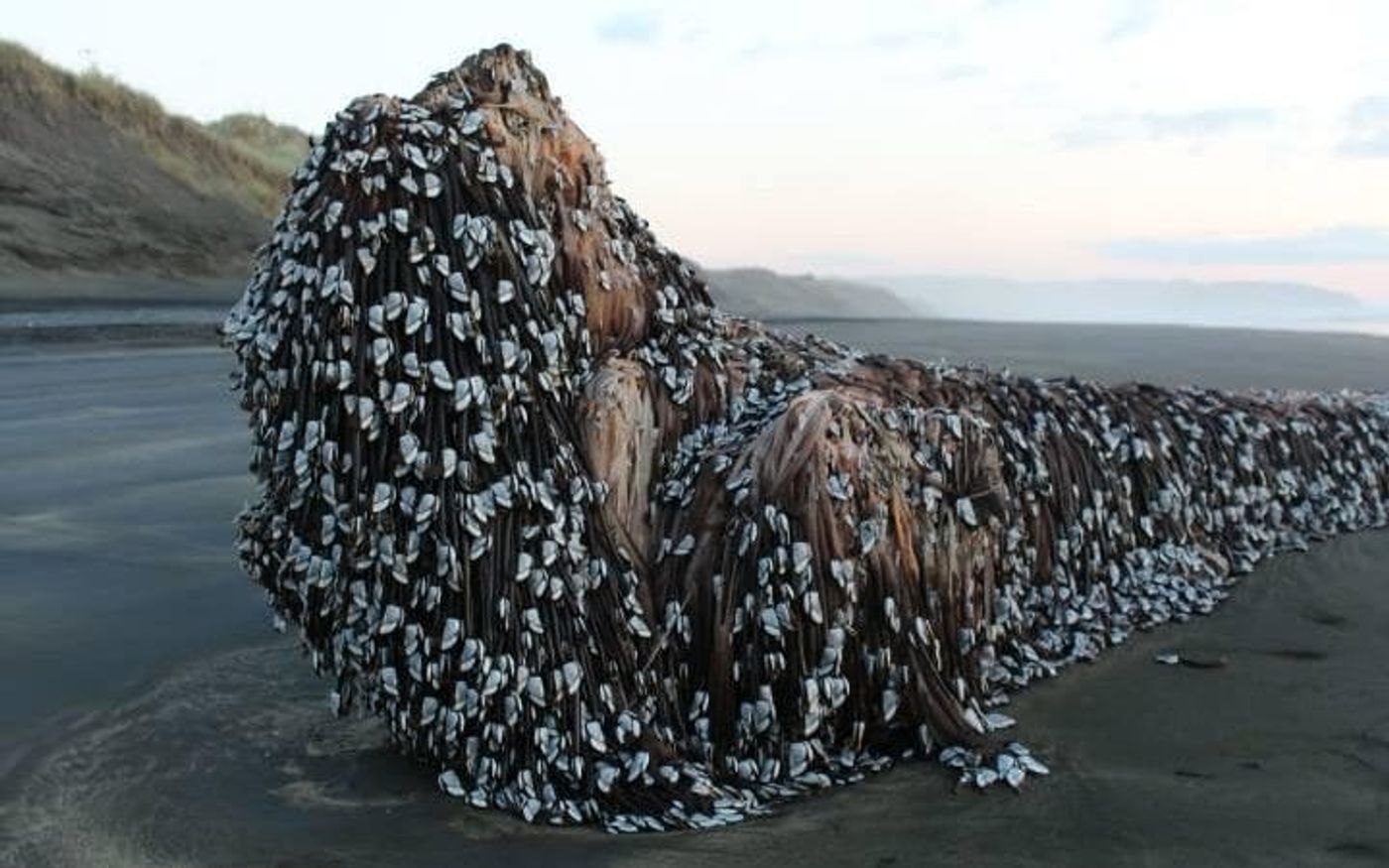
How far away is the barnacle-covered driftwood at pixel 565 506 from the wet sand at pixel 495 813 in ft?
0.61

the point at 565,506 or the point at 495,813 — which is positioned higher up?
the point at 565,506

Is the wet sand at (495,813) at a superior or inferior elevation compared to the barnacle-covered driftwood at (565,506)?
inferior

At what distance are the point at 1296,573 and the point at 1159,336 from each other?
17617 millimetres

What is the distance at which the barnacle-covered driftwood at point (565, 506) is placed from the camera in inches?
153

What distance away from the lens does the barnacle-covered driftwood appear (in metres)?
3.89

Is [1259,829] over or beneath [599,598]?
beneath

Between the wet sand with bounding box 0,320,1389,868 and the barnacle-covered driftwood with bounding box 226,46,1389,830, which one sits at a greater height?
the barnacle-covered driftwood with bounding box 226,46,1389,830

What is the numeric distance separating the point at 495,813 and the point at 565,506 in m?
0.91

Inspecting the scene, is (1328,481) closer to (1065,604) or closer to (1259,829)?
(1065,604)

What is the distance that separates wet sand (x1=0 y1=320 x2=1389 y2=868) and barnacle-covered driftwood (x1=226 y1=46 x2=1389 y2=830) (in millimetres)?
185

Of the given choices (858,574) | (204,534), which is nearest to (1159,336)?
(204,534)

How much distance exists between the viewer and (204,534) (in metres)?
7.45

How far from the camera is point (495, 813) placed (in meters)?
3.92

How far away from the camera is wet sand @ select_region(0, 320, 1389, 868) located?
380cm
